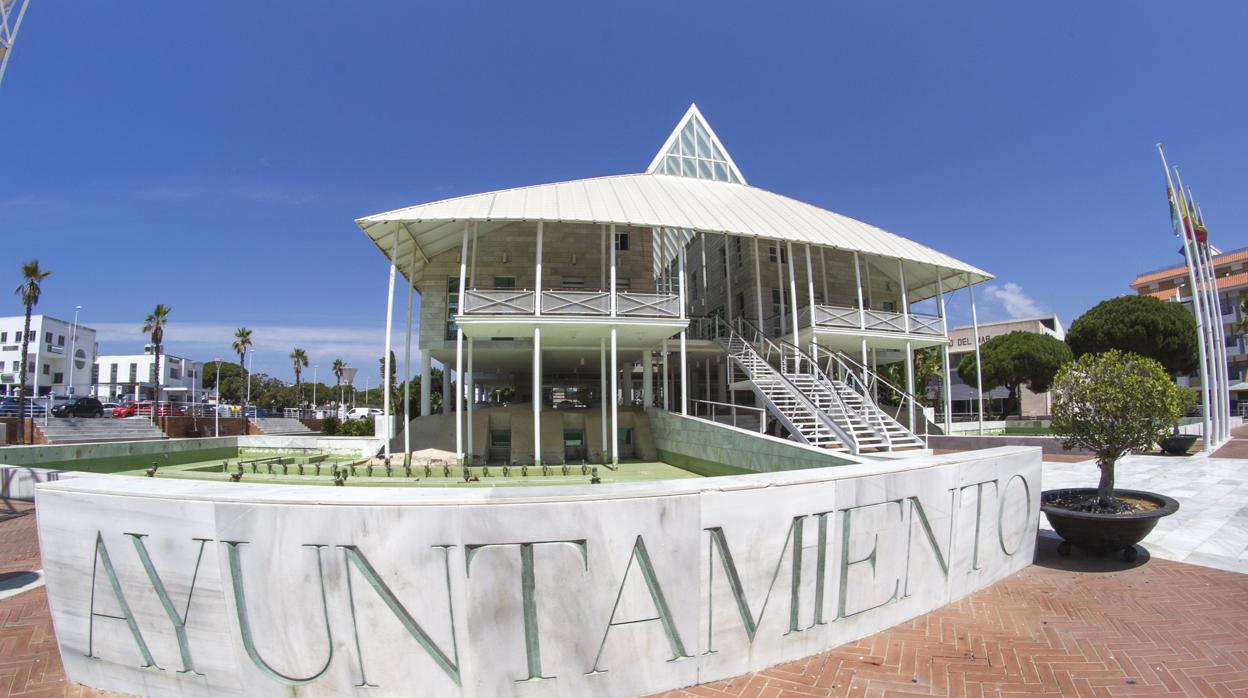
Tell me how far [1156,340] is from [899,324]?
1188 inches

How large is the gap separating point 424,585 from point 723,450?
38.1ft

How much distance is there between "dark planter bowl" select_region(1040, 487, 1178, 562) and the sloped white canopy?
42.5ft

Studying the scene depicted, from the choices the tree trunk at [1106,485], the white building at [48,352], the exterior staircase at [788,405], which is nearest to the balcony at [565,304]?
the exterior staircase at [788,405]

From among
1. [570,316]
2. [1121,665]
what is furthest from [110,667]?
[570,316]

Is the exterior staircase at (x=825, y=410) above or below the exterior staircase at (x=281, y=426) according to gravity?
above

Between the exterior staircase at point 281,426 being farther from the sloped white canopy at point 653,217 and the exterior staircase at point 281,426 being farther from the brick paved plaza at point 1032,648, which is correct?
the brick paved plaza at point 1032,648

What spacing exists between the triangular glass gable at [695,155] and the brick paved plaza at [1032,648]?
81.9ft

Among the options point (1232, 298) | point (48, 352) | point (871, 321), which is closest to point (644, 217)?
point (871, 321)

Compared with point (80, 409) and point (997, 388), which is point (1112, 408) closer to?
point (80, 409)

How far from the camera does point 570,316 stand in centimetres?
1677

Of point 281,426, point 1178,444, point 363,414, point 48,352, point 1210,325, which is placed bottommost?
point 281,426

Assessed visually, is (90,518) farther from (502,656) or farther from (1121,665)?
(1121,665)

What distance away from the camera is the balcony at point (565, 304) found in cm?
1648

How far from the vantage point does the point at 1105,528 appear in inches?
238
